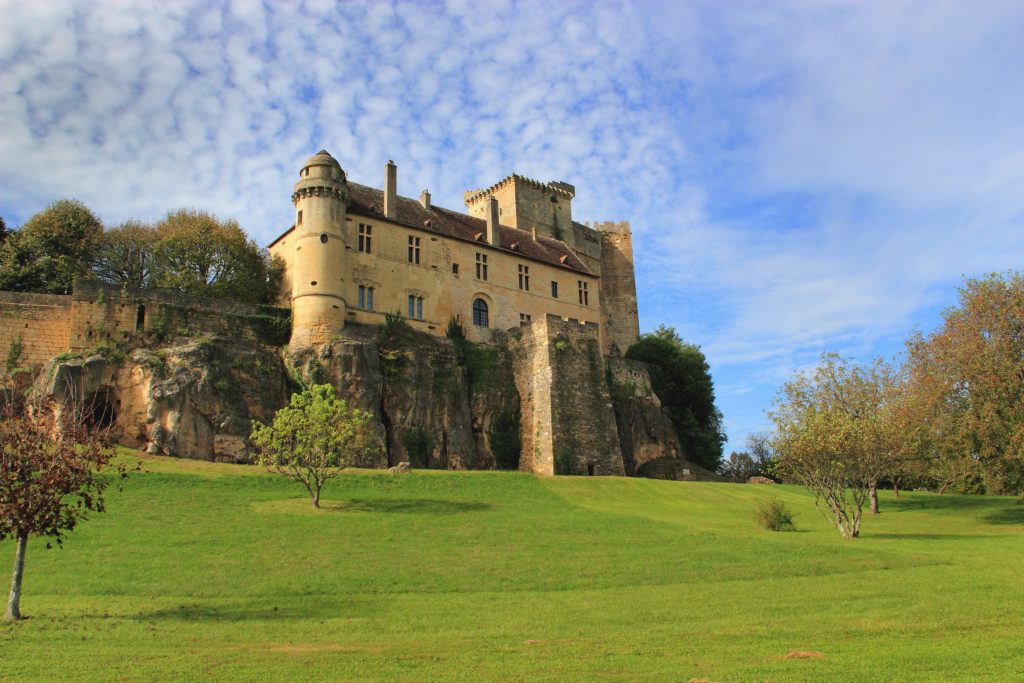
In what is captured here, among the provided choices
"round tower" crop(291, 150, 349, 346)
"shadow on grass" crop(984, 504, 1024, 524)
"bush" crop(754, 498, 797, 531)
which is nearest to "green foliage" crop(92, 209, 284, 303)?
"round tower" crop(291, 150, 349, 346)

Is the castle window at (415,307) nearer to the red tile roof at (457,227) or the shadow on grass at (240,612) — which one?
the red tile roof at (457,227)

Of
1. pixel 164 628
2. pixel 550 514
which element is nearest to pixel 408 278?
pixel 550 514

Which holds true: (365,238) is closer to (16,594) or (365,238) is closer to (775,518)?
(775,518)

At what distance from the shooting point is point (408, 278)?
52.4 metres

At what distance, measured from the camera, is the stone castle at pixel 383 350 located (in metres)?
40.2

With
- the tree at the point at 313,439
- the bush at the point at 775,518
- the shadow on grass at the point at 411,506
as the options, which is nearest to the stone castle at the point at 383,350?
the tree at the point at 313,439

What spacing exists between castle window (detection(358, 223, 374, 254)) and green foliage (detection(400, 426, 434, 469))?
40.0 ft

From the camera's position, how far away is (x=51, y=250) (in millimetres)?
51094

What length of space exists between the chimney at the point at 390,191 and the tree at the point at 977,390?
3183cm

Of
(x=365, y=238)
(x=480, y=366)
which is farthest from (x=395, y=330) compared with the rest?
(x=365, y=238)

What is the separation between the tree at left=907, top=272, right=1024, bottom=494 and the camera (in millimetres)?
36375

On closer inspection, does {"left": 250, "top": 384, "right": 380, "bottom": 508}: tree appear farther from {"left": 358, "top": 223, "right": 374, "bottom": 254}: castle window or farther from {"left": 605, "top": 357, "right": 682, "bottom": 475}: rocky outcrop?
{"left": 605, "top": 357, "right": 682, "bottom": 475}: rocky outcrop

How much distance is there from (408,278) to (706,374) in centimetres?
2664

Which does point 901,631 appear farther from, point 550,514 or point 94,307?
point 94,307
